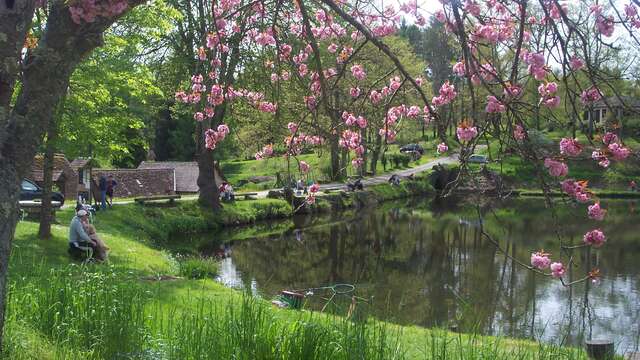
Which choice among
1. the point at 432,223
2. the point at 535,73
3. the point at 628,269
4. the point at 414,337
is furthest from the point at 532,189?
the point at 535,73

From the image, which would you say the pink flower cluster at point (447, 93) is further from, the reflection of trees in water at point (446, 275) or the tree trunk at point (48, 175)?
the tree trunk at point (48, 175)

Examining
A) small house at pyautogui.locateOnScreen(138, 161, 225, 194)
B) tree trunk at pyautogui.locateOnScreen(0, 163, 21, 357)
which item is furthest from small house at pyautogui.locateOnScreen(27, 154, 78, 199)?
tree trunk at pyautogui.locateOnScreen(0, 163, 21, 357)

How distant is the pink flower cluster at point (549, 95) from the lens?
204 inches

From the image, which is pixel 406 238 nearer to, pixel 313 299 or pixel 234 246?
pixel 234 246

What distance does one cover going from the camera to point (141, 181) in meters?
34.1

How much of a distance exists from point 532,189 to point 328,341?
46.2 metres

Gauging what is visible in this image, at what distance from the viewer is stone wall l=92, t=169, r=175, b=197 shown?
108ft

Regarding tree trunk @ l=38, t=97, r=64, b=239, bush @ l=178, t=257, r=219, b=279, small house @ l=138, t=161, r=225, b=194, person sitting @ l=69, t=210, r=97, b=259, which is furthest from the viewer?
small house @ l=138, t=161, r=225, b=194

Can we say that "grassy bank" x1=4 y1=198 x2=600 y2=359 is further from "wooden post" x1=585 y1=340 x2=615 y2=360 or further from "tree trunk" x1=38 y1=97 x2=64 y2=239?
"tree trunk" x1=38 y1=97 x2=64 y2=239

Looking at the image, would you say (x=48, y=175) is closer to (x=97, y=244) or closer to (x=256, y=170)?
(x=97, y=244)

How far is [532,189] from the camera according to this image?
47.9 meters

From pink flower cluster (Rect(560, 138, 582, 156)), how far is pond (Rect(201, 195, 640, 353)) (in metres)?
0.90

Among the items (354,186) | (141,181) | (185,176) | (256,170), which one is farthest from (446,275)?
(256,170)

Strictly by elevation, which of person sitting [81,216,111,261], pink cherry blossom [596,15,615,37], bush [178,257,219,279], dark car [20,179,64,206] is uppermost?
pink cherry blossom [596,15,615,37]
